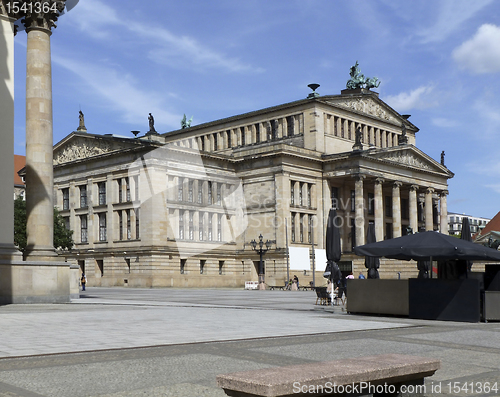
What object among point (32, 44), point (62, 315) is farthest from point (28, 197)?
point (62, 315)

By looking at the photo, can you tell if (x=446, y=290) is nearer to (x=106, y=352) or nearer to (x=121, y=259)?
(x=106, y=352)

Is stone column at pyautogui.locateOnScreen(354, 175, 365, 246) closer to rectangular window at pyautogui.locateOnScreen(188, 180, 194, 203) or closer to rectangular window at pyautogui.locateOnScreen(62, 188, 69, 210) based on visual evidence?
rectangular window at pyautogui.locateOnScreen(188, 180, 194, 203)

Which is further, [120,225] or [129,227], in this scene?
[120,225]

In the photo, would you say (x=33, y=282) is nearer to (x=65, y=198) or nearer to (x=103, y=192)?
(x=103, y=192)

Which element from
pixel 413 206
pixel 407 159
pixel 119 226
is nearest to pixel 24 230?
pixel 119 226

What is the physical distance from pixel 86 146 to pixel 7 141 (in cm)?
4802

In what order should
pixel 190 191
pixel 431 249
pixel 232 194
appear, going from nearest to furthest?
pixel 431 249 < pixel 190 191 < pixel 232 194

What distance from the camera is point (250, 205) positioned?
2876 inches

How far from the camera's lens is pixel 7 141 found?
25547 mm

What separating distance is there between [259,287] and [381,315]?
38314 millimetres

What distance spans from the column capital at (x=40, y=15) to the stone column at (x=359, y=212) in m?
48.3

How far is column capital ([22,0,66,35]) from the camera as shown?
26.2m

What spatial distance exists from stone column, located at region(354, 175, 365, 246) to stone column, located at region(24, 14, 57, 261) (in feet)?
158

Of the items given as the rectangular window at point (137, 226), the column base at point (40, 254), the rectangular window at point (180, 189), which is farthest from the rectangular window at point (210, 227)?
the column base at point (40, 254)
